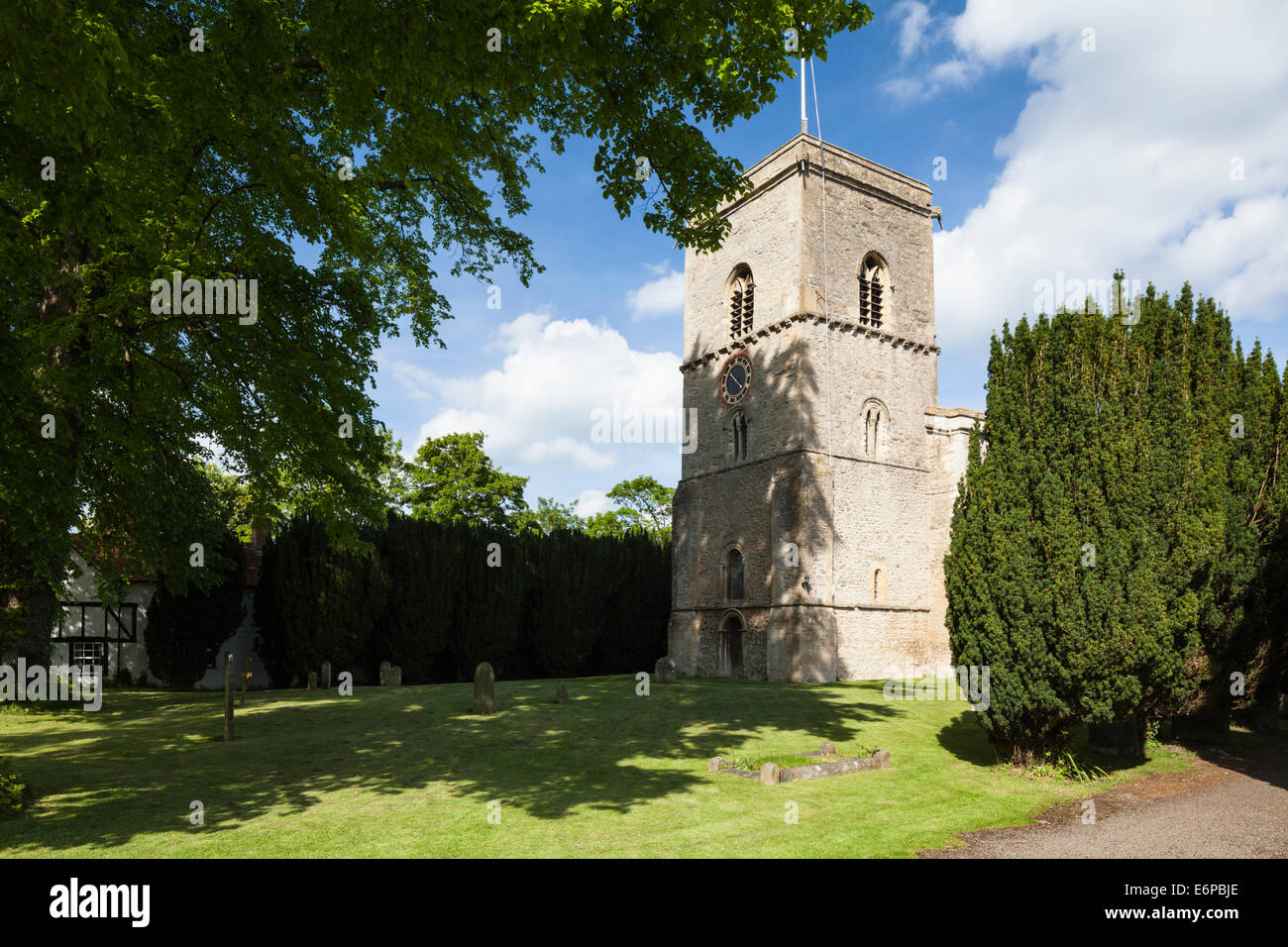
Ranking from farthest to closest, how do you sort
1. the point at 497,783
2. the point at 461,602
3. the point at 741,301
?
the point at 741,301
the point at 461,602
the point at 497,783

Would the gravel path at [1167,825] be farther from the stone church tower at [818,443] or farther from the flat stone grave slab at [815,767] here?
the stone church tower at [818,443]

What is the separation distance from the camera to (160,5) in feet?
31.1

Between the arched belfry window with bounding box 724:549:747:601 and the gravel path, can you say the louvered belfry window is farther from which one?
the gravel path

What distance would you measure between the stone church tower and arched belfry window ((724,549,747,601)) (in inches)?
2.2

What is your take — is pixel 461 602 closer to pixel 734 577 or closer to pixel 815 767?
pixel 734 577

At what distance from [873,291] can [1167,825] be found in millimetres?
23757

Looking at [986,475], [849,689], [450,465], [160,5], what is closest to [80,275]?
[160,5]

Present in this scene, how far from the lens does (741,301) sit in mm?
30016

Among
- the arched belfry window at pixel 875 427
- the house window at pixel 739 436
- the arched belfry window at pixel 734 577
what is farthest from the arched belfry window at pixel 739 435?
the arched belfry window at pixel 875 427

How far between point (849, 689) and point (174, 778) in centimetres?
1685

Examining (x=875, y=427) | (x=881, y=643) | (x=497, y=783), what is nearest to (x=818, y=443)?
(x=875, y=427)

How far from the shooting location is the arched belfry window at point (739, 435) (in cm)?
2891

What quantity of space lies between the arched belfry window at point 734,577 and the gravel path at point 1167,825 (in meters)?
17.7
